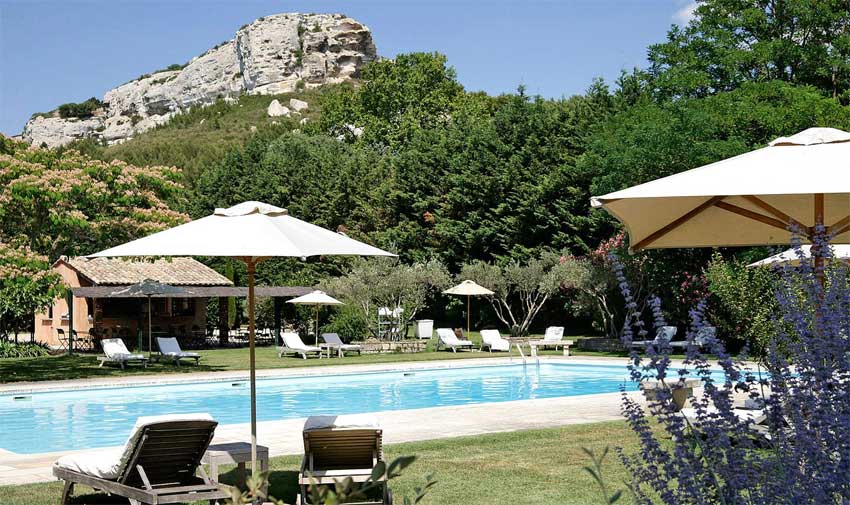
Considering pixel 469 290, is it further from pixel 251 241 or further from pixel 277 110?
pixel 277 110

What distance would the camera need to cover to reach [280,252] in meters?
7.14

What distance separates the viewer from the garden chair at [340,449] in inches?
286

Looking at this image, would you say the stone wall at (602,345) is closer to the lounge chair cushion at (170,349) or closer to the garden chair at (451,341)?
the garden chair at (451,341)

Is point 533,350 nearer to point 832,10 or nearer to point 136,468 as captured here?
point 832,10

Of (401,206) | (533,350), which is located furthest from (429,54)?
(533,350)

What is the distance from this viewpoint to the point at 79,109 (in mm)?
128375

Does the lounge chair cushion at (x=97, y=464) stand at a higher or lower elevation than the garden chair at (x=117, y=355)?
lower

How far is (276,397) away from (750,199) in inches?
530

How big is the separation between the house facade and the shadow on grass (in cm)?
607

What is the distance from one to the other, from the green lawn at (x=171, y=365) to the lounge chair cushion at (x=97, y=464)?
12818 mm

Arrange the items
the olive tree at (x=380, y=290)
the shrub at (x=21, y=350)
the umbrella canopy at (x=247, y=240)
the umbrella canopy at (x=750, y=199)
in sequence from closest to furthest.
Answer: the umbrella canopy at (x=750, y=199) < the umbrella canopy at (x=247, y=240) < the shrub at (x=21, y=350) < the olive tree at (x=380, y=290)

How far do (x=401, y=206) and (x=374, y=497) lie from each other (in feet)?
104

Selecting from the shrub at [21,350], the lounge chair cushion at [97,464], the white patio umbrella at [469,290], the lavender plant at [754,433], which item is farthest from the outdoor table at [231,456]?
the white patio umbrella at [469,290]

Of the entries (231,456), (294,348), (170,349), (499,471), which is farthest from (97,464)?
(294,348)
